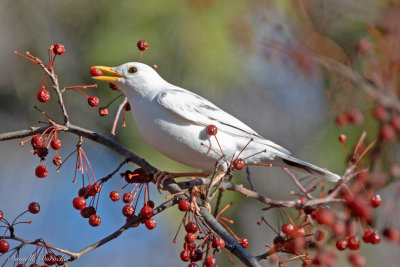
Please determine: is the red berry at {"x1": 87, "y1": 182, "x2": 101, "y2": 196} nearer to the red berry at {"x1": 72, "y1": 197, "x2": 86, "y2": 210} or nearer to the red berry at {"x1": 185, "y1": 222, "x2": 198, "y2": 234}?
the red berry at {"x1": 72, "y1": 197, "x2": 86, "y2": 210}

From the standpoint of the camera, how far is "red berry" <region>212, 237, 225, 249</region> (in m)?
2.08

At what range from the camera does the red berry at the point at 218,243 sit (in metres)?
2.08

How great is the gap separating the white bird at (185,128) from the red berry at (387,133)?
136 centimetres

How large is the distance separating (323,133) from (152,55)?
1.89m

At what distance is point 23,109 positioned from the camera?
→ 17.8ft

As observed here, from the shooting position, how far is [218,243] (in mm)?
2088

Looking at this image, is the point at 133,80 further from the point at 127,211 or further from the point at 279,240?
the point at 279,240

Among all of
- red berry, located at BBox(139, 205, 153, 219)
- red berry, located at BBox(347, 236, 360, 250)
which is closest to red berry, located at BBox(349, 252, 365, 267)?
red berry, located at BBox(347, 236, 360, 250)

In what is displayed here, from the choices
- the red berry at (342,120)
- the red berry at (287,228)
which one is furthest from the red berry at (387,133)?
the red berry at (287,228)

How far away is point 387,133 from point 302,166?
1752 mm

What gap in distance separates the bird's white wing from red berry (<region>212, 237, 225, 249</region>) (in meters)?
0.92

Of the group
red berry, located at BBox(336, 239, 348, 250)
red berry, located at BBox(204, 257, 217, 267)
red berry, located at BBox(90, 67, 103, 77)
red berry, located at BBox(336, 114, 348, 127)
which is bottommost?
red berry, located at BBox(204, 257, 217, 267)

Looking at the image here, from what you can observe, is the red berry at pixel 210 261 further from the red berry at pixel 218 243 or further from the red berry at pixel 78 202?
the red berry at pixel 78 202

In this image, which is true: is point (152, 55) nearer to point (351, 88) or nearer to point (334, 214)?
point (351, 88)
